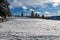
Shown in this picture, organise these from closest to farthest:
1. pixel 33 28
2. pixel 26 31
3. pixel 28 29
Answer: pixel 26 31 < pixel 28 29 < pixel 33 28

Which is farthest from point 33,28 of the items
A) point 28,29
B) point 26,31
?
point 26,31

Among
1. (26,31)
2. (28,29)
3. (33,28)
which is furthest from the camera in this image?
(33,28)

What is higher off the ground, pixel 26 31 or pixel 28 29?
pixel 26 31

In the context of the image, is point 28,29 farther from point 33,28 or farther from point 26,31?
point 26,31

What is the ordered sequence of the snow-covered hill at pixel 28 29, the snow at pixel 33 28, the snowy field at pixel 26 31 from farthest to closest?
the snow at pixel 33 28
the snow-covered hill at pixel 28 29
the snowy field at pixel 26 31

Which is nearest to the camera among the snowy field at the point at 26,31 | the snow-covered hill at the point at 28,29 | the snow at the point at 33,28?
the snowy field at the point at 26,31

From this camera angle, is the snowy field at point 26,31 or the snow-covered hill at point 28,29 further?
the snow-covered hill at point 28,29

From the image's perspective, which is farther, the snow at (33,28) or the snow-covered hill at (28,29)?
the snow at (33,28)

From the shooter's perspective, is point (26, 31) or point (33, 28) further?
point (33, 28)

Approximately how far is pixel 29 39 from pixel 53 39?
112 centimetres

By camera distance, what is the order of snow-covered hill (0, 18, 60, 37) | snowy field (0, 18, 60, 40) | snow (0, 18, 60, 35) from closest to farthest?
snowy field (0, 18, 60, 40) < snow-covered hill (0, 18, 60, 37) < snow (0, 18, 60, 35)

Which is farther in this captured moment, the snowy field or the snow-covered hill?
the snow-covered hill

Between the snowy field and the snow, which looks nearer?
the snowy field

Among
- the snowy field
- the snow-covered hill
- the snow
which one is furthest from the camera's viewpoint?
the snow
